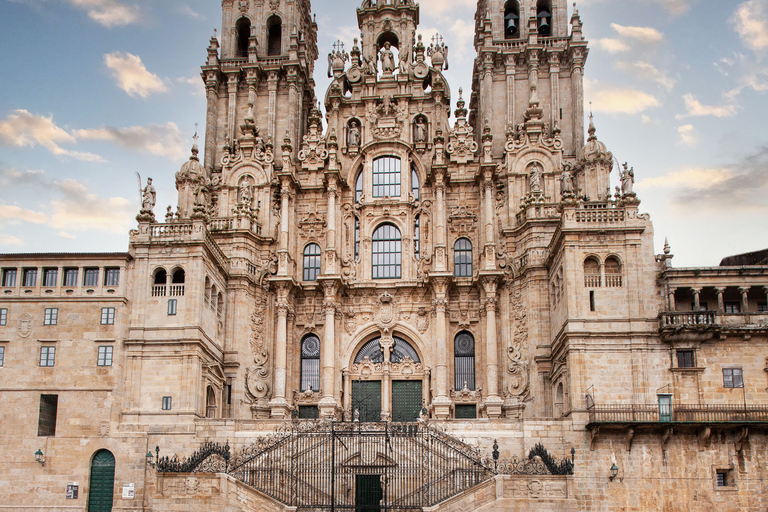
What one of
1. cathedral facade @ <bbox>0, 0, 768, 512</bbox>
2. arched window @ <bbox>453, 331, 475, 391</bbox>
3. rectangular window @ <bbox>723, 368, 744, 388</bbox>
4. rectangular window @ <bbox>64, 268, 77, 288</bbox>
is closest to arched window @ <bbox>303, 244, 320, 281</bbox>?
cathedral facade @ <bbox>0, 0, 768, 512</bbox>

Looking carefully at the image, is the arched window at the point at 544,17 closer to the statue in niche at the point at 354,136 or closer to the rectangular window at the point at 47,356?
the statue in niche at the point at 354,136

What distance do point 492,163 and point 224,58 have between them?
17918 millimetres

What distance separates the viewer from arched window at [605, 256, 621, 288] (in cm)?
3709

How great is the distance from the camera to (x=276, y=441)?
35344 mm

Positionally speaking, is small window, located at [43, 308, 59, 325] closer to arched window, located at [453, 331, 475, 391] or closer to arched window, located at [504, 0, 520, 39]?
arched window, located at [453, 331, 475, 391]

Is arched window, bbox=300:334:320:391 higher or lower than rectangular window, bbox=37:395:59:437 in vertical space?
higher

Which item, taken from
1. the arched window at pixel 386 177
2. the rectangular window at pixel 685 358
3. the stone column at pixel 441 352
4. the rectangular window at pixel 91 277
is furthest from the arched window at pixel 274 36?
the rectangular window at pixel 685 358

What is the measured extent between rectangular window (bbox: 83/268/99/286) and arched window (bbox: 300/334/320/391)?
12.1 metres

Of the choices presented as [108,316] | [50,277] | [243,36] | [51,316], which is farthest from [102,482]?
[243,36]

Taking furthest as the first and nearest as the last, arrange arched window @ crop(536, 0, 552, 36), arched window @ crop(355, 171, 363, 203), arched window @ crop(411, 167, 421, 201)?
1. arched window @ crop(536, 0, 552, 36)
2. arched window @ crop(355, 171, 363, 203)
3. arched window @ crop(411, 167, 421, 201)

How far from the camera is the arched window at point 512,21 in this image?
50.3 meters

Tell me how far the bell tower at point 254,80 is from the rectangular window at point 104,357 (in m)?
14.4

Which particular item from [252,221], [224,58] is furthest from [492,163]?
[224,58]

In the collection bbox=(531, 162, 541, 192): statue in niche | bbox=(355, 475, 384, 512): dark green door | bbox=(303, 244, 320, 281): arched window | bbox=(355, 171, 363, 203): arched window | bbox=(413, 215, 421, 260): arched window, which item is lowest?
bbox=(355, 475, 384, 512): dark green door
